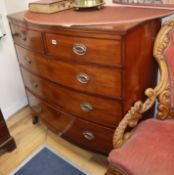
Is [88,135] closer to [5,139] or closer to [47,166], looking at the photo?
[47,166]

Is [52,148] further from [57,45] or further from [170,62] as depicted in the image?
[170,62]

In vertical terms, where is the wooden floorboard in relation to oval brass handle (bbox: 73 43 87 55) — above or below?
below

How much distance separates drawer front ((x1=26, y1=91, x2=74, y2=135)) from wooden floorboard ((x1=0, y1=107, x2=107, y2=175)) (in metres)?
0.17

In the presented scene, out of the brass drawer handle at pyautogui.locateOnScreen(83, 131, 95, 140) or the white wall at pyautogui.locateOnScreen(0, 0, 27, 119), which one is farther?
the white wall at pyautogui.locateOnScreen(0, 0, 27, 119)

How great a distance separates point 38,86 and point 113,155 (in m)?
0.80

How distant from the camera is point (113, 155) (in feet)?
3.26

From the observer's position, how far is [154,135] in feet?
3.47

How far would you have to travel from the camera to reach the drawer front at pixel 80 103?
47.6 inches

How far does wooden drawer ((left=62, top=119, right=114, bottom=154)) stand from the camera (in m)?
1.33

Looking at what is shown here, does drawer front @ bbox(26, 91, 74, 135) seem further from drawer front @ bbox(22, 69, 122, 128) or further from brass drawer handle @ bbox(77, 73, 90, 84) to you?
brass drawer handle @ bbox(77, 73, 90, 84)

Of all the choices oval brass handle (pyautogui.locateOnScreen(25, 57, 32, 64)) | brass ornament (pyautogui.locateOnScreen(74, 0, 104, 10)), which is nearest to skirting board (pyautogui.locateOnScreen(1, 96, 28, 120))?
oval brass handle (pyautogui.locateOnScreen(25, 57, 32, 64))

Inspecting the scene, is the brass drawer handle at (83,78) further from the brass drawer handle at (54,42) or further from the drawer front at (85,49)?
the brass drawer handle at (54,42)

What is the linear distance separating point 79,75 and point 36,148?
85cm

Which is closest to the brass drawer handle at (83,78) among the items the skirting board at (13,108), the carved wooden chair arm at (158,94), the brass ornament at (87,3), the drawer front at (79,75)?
the drawer front at (79,75)
